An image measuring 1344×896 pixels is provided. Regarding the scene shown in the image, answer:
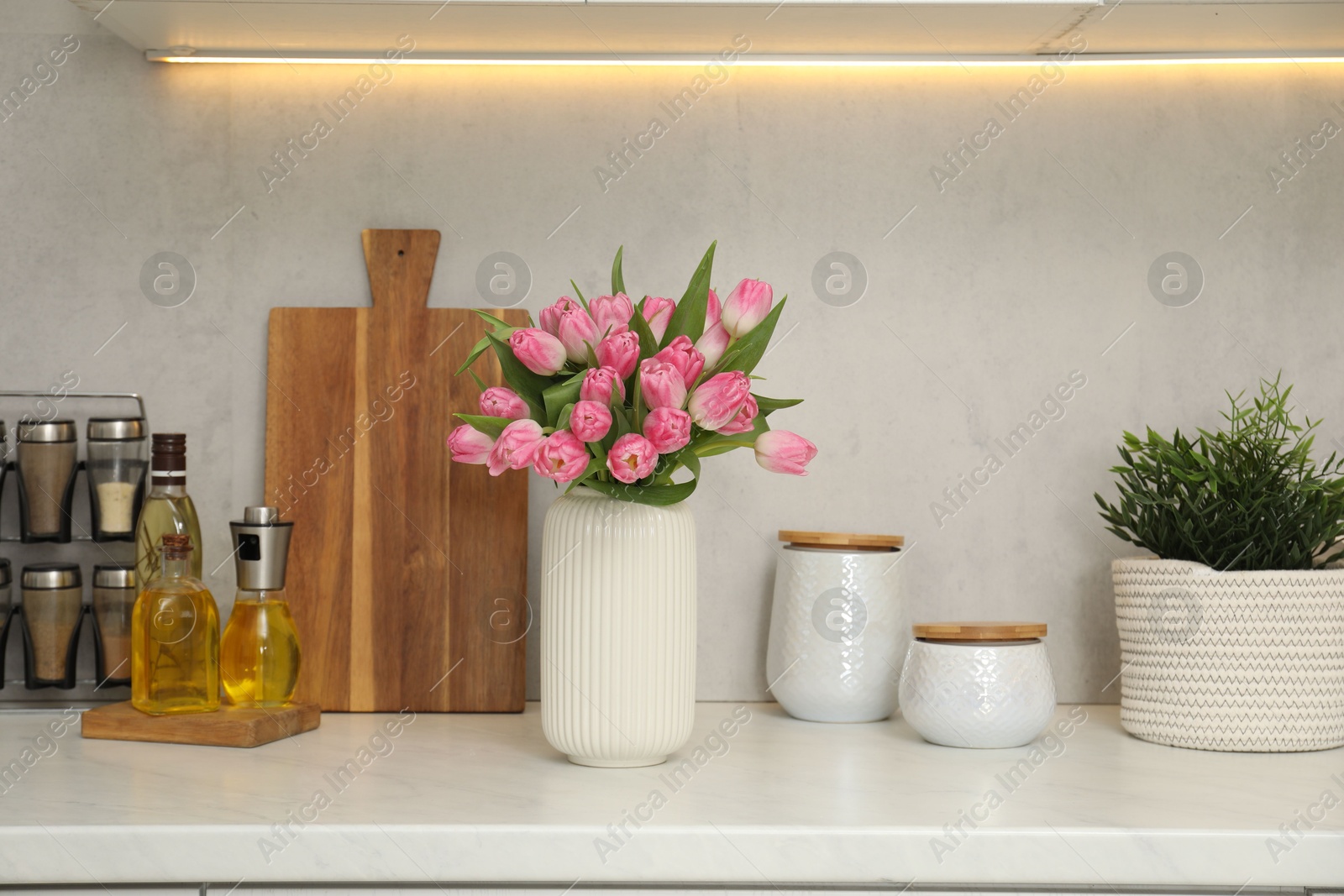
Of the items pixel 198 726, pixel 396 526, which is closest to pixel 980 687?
pixel 396 526

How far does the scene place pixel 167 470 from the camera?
1068 mm

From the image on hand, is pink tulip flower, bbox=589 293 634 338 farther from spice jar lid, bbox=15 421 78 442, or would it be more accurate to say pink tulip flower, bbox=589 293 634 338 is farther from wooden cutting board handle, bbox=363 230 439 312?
spice jar lid, bbox=15 421 78 442

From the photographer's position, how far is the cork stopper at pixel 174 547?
1019 millimetres

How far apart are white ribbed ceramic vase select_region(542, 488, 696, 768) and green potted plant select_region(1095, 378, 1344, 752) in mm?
468

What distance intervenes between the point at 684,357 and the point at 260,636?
51 cm

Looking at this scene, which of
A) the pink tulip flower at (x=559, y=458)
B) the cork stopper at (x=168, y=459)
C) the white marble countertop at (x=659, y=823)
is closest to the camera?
Result: the white marble countertop at (x=659, y=823)

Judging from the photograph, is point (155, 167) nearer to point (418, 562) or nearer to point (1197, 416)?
point (418, 562)

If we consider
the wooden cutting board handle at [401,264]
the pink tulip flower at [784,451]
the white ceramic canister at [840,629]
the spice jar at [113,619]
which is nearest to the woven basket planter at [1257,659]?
the white ceramic canister at [840,629]

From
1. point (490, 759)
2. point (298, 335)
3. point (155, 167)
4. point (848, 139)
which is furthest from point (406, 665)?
point (848, 139)

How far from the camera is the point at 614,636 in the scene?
3.04 feet

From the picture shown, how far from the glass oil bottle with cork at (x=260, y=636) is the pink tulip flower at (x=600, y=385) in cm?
36

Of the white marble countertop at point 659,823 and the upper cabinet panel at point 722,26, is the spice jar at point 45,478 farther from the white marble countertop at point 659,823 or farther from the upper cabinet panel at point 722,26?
the upper cabinet panel at point 722,26

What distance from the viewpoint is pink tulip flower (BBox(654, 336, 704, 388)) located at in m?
0.89

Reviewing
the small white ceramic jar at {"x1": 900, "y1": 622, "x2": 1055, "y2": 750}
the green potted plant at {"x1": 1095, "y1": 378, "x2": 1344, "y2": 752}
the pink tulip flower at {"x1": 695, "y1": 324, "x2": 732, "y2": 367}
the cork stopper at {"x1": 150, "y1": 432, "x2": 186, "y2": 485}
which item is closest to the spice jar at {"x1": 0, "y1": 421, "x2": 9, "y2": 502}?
the cork stopper at {"x1": 150, "y1": 432, "x2": 186, "y2": 485}
